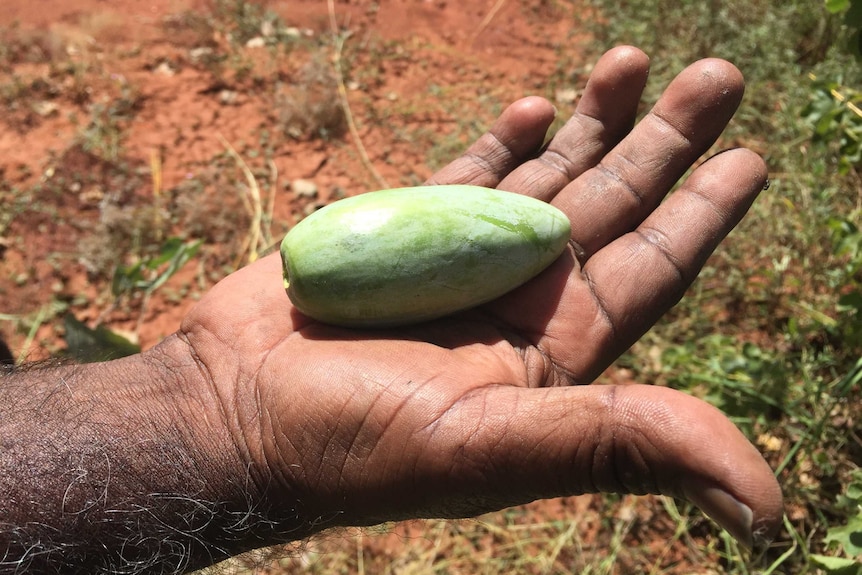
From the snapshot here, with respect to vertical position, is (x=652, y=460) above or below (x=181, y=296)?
above

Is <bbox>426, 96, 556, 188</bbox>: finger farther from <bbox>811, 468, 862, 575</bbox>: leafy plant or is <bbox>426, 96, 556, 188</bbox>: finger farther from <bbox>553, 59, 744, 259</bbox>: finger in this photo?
<bbox>811, 468, 862, 575</bbox>: leafy plant

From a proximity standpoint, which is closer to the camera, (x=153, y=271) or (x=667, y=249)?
(x=667, y=249)

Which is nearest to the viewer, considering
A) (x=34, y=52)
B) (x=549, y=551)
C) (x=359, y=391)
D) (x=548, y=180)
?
(x=359, y=391)

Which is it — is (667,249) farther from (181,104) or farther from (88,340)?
(181,104)

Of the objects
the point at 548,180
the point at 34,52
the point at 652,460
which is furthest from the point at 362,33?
the point at 652,460

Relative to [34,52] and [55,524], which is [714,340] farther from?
[34,52]

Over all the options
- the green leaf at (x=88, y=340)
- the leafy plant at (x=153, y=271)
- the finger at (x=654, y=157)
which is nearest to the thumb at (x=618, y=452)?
the finger at (x=654, y=157)

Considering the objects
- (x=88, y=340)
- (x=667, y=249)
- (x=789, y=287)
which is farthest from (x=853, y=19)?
(x=88, y=340)

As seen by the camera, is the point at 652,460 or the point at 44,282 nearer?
the point at 652,460

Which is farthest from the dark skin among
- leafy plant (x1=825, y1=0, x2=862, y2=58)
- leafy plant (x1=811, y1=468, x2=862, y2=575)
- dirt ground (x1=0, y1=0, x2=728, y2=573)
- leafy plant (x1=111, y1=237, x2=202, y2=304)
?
dirt ground (x1=0, y1=0, x2=728, y2=573)
